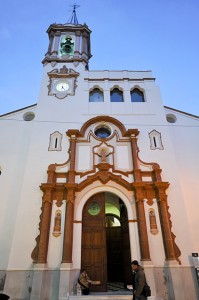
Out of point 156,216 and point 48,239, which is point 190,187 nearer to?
point 156,216

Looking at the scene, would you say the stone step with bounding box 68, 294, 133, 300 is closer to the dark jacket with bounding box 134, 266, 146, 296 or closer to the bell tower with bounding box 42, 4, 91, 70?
the dark jacket with bounding box 134, 266, 146, 296

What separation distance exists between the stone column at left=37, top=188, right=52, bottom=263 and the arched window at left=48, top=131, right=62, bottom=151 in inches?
99.8

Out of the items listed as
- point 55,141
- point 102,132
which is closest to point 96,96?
point 102,132

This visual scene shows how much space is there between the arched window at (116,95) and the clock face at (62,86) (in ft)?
10.0

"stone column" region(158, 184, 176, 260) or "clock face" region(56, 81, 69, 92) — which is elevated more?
"clock face" region(56, 81, 69, 92)

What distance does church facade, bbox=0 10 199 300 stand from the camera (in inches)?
336

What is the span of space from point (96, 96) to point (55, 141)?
174 inches

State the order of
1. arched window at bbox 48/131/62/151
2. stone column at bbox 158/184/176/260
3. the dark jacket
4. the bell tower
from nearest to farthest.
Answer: the dark jacket < stone column at bbox 158/184/176/260 < arched window at bbox 48/131/62/151 < the bell tower

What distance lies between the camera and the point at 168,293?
805cm

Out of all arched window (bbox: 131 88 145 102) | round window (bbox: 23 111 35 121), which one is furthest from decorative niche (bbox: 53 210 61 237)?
arched window (bbox: 131 88 145 102)

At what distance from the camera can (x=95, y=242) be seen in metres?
9.48

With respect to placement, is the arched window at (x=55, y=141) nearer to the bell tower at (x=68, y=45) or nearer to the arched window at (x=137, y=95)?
the arched window at (x=137, y=95)

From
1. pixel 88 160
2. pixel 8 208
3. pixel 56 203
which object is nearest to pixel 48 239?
pixel 56 203

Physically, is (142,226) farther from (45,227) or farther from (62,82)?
(62,82)
